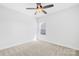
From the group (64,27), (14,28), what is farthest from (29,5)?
(64,27)

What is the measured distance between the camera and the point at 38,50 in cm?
200

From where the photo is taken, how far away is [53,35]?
2.08m

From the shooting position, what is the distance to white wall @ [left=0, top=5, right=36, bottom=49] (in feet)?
5.97

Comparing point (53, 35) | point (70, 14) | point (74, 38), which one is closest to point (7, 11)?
point (53, 35)

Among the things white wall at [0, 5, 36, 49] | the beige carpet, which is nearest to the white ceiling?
white wall at [0, 5, 36, 49]

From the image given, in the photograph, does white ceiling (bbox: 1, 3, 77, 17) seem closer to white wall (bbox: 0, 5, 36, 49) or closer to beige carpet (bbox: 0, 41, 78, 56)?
white wall (bbox: 0, 5, 36, 49)

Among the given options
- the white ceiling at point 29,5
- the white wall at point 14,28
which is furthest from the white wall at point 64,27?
the white wall at point 14,28

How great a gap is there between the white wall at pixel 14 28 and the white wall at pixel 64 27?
0.37 m

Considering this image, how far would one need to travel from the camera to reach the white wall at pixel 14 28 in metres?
1.82

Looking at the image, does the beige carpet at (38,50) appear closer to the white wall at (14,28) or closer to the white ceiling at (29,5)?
the white wall at (14,28)

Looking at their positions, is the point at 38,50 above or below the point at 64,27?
below

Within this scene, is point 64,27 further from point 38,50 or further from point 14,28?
point 14,28

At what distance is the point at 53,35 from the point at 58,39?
141mm

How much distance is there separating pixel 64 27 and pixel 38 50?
2.23 ft
